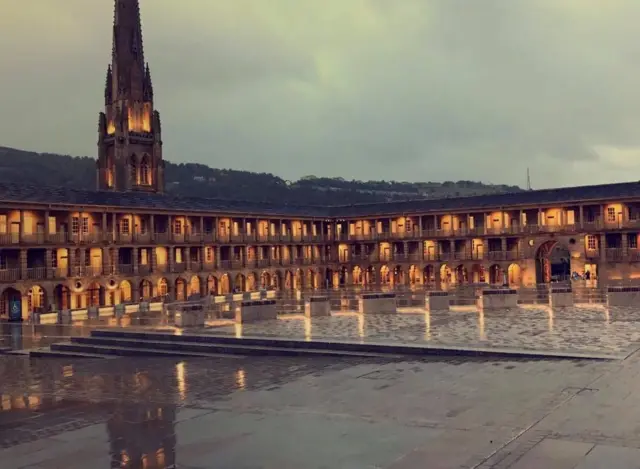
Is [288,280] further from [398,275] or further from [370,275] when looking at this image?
[398,275]

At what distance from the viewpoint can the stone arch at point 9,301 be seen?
132ft

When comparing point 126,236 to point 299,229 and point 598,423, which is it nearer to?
point 299,229

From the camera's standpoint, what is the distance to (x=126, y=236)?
50344 mm

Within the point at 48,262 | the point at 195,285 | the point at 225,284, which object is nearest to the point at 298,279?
the point at 225,284

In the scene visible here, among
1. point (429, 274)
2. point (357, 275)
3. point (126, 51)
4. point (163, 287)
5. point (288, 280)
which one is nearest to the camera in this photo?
point (163, 287)

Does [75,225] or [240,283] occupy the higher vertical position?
[75,225]

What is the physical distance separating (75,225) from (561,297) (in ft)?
107

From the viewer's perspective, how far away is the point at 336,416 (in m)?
11.8

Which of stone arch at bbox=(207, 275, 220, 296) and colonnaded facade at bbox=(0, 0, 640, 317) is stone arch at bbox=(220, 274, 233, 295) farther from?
stone arch at bbox=(207, 275, 220, 296)

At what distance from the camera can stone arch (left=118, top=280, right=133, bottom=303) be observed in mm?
50047

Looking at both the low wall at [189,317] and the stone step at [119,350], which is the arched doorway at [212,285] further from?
the stone step at [119,350]

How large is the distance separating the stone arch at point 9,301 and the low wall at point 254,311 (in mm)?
18923

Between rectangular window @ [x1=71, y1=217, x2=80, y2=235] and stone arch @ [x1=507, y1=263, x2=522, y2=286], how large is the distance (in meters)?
37.4

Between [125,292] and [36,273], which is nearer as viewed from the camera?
[36,273]
